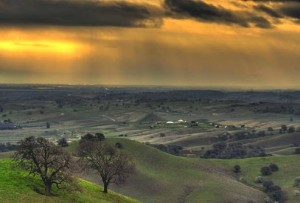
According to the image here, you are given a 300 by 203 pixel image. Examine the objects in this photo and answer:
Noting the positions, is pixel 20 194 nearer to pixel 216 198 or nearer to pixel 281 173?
pixel 216 198

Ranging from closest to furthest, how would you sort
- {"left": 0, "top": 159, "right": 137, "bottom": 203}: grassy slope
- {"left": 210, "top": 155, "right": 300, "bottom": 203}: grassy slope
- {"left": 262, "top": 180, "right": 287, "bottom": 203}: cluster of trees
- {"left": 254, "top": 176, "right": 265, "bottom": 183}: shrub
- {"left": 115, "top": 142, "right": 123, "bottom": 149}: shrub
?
{"left": 0, "top": 159, "right": 137, "bottom": 203}: grassy slope → {"left": 262, "top": 180, "right": 287, "bottom": 203}: cluster of trees → {"left": 210, "top": 155, "right": 300, "bottom": 203}: grassy slope → {"left": 254, "top": 176, "right": 265, "bottom": 183}: shrub → {"left": 115, "top": 142, "right": 123, "bottom": 149}: shrub

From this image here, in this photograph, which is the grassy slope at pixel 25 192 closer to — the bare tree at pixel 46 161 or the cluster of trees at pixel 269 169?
the bare tree at pixel 46 161

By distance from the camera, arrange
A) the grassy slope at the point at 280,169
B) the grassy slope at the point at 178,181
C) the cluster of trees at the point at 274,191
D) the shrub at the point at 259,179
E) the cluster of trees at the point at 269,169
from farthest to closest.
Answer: the cluster of trees at the point at 269,169 → the shrub at the point at 259,179 → the grassy slope at the point at 280,169 → the cluster of trees at the point at 274,191 → the grassy slope at the point at 178,181

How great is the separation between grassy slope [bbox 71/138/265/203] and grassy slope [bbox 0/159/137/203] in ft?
175

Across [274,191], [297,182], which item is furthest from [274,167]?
[274,191]

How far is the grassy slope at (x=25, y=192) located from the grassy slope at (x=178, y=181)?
53229 mm

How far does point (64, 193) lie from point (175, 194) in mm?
65978

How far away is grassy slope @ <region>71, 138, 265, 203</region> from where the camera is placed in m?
130

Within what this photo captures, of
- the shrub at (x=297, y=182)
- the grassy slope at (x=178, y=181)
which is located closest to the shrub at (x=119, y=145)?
the grassy slope at (x=178, y=181)

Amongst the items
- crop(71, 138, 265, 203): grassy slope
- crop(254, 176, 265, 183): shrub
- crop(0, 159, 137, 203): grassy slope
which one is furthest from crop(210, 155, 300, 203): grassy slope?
crop(0, 159, 137, 203): grassy slope

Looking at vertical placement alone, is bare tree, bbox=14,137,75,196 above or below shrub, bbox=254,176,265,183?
above

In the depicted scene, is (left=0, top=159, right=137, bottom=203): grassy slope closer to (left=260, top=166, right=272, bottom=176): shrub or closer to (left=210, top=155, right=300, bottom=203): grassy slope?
(left=210, top=155, right=300, bottom=203): grassy slope

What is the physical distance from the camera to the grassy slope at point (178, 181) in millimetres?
130125

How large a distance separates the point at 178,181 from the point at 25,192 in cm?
8103
